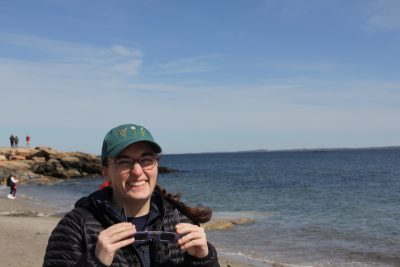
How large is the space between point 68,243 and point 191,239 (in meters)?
0.65

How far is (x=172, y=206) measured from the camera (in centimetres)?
285

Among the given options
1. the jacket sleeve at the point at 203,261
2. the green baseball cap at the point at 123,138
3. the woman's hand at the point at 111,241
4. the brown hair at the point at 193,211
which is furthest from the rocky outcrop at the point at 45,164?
the woman's hand at the point at 111,241

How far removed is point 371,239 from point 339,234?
122 cm

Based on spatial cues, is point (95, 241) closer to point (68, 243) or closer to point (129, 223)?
point (68, 243)

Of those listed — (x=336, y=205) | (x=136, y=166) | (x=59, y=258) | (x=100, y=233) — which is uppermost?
(x=136, y=166)

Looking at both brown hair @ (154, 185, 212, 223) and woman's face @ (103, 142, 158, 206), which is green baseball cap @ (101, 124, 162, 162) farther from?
brown hair @ (154, 185, 212, 223)

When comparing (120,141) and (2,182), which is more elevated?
(120,141)

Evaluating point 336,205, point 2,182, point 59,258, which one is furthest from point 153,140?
point 2,182

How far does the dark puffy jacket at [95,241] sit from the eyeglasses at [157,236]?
3.1 inches

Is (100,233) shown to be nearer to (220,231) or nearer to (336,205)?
(220,231)

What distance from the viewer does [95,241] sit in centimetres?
250

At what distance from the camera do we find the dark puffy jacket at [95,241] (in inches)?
97.4

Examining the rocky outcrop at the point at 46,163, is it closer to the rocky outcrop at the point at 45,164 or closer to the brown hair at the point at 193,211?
the rocky outcrop at the point at 45,164

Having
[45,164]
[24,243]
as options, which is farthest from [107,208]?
[45,164]
